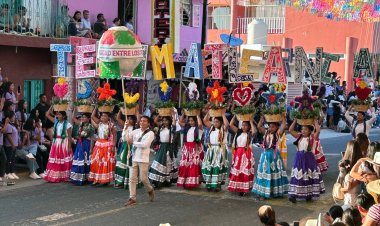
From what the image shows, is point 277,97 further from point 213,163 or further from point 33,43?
point 33,43

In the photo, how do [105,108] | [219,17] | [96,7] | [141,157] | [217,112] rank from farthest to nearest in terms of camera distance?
[219,17], [96,7], [105,108], [217,112], [141,157]

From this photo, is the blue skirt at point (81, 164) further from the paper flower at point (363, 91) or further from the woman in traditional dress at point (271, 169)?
the paper flower at point (363, 91)

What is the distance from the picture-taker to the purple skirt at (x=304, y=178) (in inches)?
501

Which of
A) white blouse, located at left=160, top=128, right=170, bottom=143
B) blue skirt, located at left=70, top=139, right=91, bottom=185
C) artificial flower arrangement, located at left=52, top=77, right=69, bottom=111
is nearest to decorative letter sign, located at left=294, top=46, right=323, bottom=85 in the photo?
white blouse, located at left=160, top=128, right=170, bottom=143

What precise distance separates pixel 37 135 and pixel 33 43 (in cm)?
399

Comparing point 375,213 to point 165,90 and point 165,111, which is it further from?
point 165,90

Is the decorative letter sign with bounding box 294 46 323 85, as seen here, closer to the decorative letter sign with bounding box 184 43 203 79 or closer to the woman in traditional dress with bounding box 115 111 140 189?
the decorative letter sign with bounding box 184 43 203 79

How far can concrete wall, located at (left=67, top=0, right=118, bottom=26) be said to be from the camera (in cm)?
2188

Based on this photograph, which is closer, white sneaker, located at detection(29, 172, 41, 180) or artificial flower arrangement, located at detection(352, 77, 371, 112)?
artificial flower arrangement, located at detection(352, 77, 371, 112)

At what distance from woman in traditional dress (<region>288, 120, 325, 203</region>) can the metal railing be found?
342 inches

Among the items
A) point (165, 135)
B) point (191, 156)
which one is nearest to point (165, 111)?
point (165, 135)

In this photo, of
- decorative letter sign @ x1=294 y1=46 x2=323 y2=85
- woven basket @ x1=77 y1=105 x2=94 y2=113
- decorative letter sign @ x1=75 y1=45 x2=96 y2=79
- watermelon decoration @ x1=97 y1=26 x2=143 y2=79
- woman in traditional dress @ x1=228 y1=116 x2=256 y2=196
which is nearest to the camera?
watermelon decoration @ x1=97 y1=26 x2=143 y2=79

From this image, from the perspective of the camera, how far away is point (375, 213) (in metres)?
6.04

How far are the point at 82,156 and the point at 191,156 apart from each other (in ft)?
7.49
